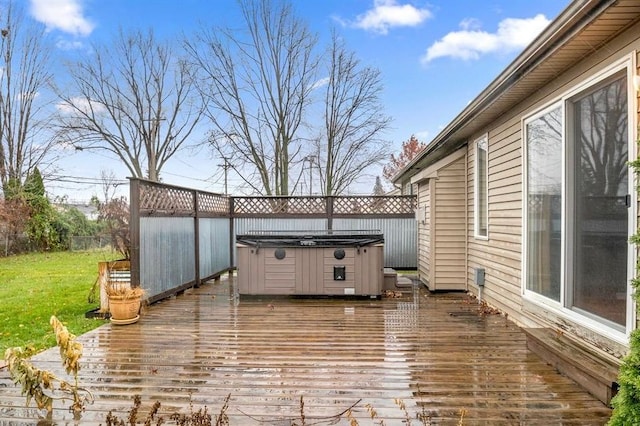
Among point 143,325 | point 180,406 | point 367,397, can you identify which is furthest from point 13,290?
point 367,397

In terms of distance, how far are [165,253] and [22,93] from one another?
14800 mm

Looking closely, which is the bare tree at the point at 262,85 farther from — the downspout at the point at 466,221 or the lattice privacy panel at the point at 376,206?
the downspout at the point at 466,221

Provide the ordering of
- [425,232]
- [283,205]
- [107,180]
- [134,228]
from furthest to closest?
[107,180]
[283,205]
[425,232]
[134,228]

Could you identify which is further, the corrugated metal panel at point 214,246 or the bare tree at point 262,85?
the bare tree at point 262,85

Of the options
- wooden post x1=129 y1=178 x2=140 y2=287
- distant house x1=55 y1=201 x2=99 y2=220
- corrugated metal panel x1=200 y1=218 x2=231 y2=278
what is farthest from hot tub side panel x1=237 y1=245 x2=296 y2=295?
distant house x1=55 y1=201 x2=99 y2=220

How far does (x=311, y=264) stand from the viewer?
5.86 m

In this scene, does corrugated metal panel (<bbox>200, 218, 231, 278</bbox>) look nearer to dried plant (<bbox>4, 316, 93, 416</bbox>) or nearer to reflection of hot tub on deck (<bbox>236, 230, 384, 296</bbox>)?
reflection of hot tub on deck (<bbox>236, 230, 384, 296</bbox>)

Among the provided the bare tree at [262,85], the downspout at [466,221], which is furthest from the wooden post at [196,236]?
the bare tree at [262,85]

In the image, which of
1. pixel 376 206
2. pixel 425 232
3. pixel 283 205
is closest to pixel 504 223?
pixel 425 232

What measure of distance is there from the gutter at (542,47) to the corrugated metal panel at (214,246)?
5.04 metres

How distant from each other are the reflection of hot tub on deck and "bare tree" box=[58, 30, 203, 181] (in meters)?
12.4

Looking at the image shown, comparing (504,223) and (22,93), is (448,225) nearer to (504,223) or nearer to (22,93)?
(504,223)

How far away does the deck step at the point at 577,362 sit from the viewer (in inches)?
93.8

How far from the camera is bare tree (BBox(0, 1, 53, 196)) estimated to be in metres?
15.0
